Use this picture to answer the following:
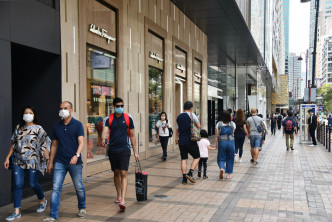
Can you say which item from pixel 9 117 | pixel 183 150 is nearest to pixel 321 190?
pixel 183 150

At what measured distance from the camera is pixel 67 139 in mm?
5191

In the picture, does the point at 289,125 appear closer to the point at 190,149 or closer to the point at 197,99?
the point at 197,99

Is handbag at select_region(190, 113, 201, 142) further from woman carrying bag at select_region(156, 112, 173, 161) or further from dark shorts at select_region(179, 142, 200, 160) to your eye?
woman carrying bag at select_region(156, 112, 173, 161)

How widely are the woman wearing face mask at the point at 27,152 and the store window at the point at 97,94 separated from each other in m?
3.38

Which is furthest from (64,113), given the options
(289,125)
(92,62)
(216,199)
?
(289,125)

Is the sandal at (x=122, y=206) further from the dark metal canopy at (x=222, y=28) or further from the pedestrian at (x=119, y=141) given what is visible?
the dark metal canopy at (x=222, y=28)

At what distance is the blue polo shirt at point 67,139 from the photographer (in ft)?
17.0

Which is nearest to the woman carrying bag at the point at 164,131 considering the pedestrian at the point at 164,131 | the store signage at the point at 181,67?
the pedestrian at the point at 164,131

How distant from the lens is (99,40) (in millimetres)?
9516

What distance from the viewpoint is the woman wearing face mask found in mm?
5320

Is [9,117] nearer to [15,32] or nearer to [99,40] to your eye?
[15,32]

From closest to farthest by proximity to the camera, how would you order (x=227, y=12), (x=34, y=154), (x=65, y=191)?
(x=34, y=154) → (x=65, y=191) → (x=227, y=12)

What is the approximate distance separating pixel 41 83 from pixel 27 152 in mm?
2696

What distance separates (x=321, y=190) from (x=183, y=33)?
36.8 feet
